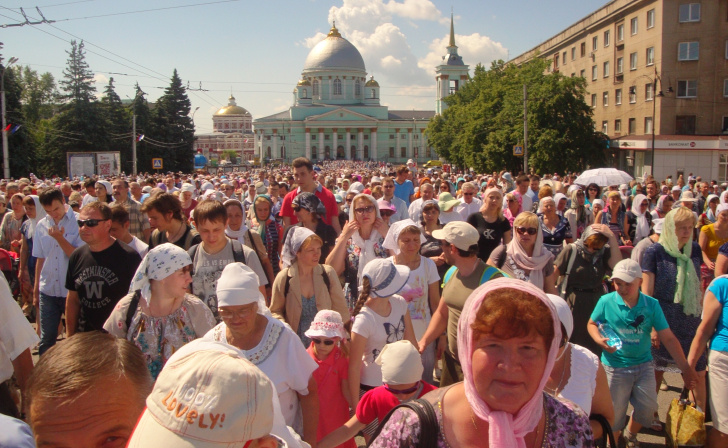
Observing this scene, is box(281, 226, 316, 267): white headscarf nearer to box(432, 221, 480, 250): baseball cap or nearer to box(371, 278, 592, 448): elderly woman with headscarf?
box(432, 221, 480, 250): baseball cap

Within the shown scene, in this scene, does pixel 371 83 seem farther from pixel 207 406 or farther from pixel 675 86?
pixel 207 406

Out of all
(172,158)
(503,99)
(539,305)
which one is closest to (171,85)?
(172,158)

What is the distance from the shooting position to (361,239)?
579cm

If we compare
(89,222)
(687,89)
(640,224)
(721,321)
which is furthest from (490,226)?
(687,89)

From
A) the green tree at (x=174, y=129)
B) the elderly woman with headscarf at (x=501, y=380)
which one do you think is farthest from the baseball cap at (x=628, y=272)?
the green tree at (x=174, y=129)

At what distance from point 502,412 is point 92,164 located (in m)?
36.3

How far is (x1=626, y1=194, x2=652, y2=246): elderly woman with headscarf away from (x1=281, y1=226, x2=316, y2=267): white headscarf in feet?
23.9

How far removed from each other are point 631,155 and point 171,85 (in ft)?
155

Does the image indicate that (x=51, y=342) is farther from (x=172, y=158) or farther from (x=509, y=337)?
(x=172, y=158)

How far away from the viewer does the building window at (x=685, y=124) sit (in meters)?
39.7

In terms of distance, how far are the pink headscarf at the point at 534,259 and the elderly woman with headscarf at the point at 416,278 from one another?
74 cm

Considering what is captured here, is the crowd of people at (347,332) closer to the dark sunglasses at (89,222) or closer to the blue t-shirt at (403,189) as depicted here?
the dark sunglasses at (89,222)

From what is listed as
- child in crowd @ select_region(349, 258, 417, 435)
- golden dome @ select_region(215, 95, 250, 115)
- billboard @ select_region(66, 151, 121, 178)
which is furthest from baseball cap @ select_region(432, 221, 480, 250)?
golden dome @ select_region(215, 95, 250, 115)

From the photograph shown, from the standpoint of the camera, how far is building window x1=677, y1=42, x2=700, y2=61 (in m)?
39.1
